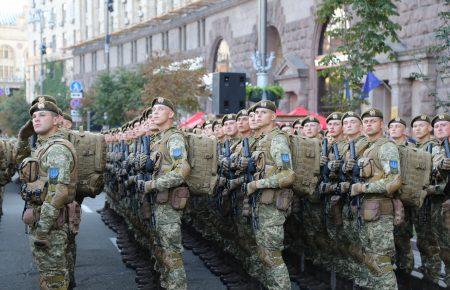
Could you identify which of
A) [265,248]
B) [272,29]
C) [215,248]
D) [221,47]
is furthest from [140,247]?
[221,47]

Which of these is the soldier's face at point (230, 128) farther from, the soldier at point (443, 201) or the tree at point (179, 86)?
the tree at point (179, 86)

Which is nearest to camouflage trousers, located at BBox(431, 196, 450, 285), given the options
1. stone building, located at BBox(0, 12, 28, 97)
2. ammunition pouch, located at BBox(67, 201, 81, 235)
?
ammunition pouch, located at BBox(67, 201, 81, 235)

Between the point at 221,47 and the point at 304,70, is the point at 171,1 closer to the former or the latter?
the point at 221,47

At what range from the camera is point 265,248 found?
792 cm

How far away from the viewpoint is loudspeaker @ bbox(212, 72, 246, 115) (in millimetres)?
14117

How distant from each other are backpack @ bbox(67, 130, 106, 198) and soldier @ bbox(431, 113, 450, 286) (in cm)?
369

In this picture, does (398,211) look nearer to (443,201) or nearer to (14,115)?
(443,201)

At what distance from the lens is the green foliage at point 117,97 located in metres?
34.1

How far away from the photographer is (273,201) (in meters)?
7.98

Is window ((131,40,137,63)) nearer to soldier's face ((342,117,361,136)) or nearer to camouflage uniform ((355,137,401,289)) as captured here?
soldier's face ((342,117,361,136))

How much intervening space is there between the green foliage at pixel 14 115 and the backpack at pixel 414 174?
45.0 m

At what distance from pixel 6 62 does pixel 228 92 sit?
100m

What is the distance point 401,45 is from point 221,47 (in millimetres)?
16053

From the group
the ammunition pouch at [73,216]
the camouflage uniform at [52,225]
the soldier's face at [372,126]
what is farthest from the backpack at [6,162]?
the soldier's face at [372,126]
